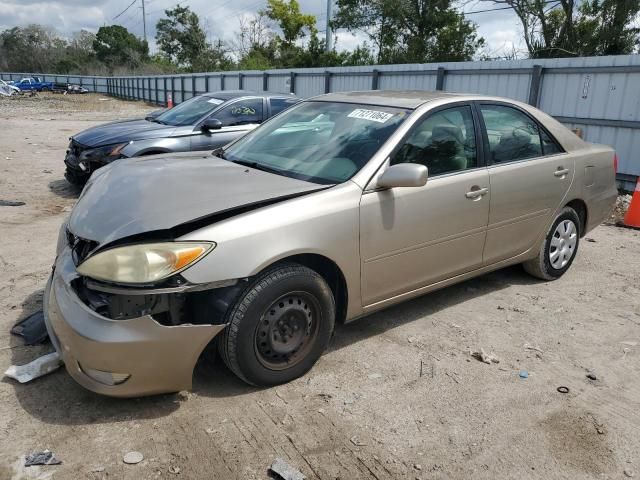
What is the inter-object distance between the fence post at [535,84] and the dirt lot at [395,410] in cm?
687

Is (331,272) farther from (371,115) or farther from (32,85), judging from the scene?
(32,85)

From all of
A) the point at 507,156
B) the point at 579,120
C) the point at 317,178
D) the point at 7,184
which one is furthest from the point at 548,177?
the point at 7,184

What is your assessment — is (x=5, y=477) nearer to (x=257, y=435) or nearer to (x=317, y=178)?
(x=257, y=435)

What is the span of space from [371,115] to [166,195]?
5.16ft

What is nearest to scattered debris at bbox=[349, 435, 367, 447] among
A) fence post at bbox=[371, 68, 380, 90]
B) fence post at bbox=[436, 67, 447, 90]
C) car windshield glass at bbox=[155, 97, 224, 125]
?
car windshield glass at bbox=[155, 97, 224, 125]

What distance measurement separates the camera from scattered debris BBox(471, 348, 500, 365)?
3617mm

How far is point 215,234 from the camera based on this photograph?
2.78 m

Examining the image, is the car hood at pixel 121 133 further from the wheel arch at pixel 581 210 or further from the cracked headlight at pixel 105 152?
the wheel arch at pixel 581 210

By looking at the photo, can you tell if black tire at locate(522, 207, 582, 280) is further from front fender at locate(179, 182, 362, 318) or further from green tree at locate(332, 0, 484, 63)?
green tree at locate(332, 0, 484, 63)

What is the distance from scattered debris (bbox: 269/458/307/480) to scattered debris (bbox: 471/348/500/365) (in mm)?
1650

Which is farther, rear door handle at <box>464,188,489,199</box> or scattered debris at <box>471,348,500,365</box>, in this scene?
rear door handle at <box>464,188,489,199</box>

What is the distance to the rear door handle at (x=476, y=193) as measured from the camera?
3.91m

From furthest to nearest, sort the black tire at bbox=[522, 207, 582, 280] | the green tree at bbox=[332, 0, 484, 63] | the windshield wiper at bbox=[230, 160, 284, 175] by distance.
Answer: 1. the green tree at bbox=[332, 0, 484, 63]
2. the black tire at bbox=[522, 207, 582, 280]
3. the windshield wiper at bbox=[230, 160, 284, 175]

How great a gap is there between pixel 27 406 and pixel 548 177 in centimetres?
411
